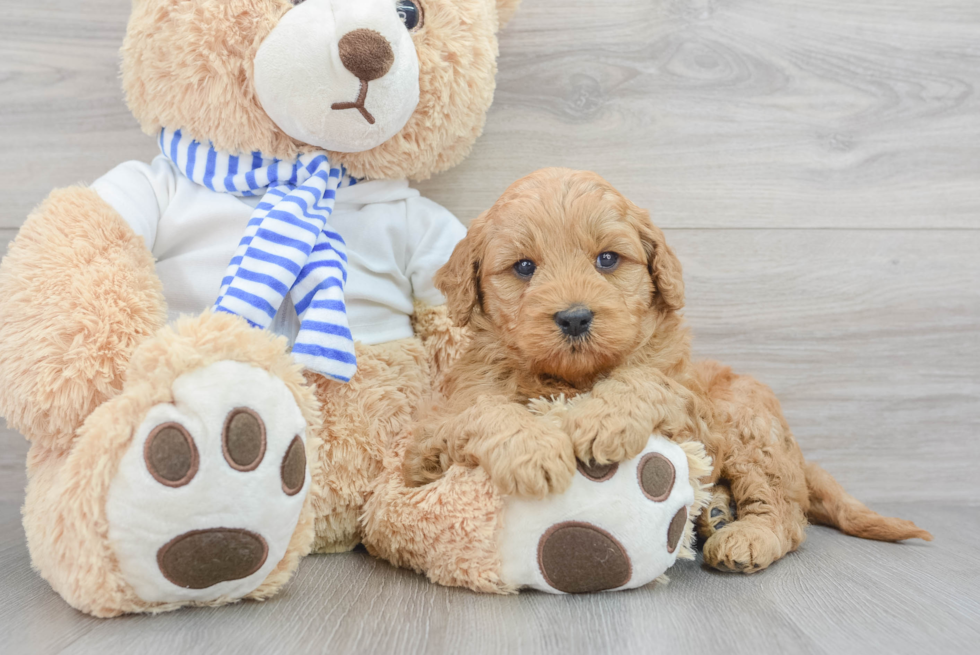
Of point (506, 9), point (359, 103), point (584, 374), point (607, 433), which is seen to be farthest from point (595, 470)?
point (506, 9)

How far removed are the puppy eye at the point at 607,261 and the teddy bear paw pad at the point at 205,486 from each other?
609 mm

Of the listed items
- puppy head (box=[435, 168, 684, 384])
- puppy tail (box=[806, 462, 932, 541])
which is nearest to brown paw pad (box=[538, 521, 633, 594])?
puppy head (box=[435, 168, 684, 384])

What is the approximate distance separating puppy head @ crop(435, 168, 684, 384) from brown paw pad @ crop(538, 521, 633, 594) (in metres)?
0.28

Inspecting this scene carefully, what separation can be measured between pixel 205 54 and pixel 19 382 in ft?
2.28

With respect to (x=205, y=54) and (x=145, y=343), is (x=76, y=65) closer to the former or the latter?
(x=205, y=54)

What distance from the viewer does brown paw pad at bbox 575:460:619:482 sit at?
119 centimetres

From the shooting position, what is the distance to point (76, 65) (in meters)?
1.88

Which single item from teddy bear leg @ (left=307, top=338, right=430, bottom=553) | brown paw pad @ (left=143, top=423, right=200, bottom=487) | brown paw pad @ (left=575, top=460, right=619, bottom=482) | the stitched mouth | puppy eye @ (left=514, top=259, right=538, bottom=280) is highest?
the stitched mouth

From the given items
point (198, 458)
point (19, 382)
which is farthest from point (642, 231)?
point (19, 382)

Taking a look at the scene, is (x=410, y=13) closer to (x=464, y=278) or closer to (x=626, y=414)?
(x=464, y=278)

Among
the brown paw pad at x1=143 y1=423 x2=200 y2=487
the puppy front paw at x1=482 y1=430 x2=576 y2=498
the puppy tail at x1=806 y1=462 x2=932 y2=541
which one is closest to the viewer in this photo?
the brown paw pad at x1=143 y1=423 x2=200 y2=487

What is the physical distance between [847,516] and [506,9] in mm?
1458

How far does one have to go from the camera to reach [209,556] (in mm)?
1064

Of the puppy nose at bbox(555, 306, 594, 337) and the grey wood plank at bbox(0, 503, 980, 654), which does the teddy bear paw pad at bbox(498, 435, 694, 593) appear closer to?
the grey wood plank at bbox(0, 503, 980, 654)
